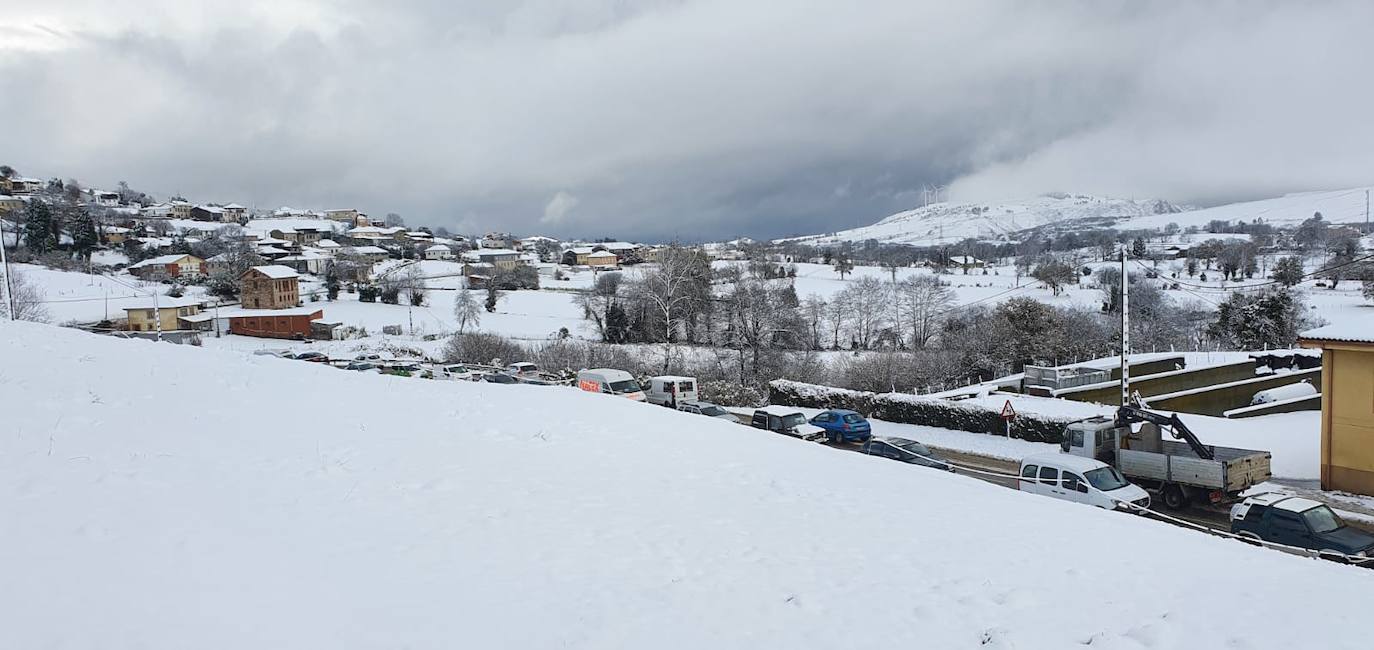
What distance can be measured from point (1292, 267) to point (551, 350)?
8792 centimetres

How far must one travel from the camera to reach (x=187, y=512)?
24.4 ft

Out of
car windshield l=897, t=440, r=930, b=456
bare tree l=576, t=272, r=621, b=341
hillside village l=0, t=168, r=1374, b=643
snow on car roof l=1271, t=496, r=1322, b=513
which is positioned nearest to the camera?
snow on car roof l=1271, t=496, r=1322, b=513

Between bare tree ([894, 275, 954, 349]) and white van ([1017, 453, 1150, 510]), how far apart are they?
1762 inches

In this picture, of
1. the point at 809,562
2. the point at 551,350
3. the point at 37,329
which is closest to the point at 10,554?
the point at 809,562

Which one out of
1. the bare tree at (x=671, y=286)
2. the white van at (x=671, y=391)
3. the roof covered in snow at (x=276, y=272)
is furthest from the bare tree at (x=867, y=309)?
the roof covered in snow at (x=276, y=272)

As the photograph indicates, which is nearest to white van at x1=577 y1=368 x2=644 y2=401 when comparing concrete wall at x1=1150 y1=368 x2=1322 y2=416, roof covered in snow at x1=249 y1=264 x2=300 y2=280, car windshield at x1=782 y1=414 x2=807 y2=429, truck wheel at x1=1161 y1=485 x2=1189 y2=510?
car windshield at x1=782 y1=414 x2=807 y2=429

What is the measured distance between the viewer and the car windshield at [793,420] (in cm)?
2467

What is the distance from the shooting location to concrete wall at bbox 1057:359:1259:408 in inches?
1271

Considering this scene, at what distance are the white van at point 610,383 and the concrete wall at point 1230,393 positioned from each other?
77.7 ft

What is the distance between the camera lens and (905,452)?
18.7 meters

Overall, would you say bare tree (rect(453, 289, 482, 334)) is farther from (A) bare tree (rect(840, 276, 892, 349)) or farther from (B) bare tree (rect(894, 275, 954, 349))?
(B) bare tree (rect(894, 275, 954, 349))

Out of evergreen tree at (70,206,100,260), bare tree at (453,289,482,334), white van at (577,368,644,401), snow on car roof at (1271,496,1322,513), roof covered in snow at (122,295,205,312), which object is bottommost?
snow on car roof at (1271,496,1322,513)

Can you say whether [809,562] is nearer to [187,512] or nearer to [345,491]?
[345,491]

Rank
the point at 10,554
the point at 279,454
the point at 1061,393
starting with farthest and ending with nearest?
the point at 1061,393
the point at 279,454
the point at 10,554
